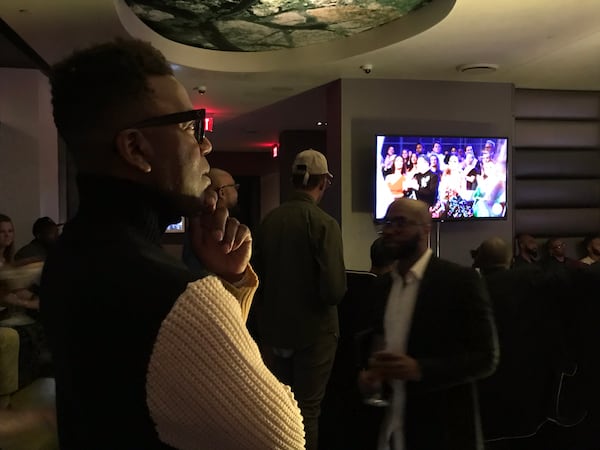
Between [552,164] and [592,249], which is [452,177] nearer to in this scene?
[552,164]

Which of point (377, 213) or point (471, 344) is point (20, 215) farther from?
point (471, 344)

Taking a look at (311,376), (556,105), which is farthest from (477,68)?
(311,376)

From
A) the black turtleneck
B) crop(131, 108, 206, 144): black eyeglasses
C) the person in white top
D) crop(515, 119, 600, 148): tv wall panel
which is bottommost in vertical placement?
the person in white top

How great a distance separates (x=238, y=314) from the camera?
0.65 metres

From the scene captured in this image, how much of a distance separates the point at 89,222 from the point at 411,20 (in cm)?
397

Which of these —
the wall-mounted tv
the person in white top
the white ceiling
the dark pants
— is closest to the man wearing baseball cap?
the dark pants

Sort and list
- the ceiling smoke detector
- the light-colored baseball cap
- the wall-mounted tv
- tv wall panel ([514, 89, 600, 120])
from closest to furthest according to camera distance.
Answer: the light-colored baseball cap < the ceiling smoke detector < the wall-mounted tv < tv wall panel ([514, 89, 600, 120])

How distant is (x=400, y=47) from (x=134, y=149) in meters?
4.17

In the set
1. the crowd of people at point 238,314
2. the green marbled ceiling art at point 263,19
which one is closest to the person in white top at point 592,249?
the green marbled ceiling art at point 263,19

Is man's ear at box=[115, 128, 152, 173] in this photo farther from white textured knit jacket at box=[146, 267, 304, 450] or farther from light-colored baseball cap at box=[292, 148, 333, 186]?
light-colored baseball cap at box=[292, 148, 333, 186]

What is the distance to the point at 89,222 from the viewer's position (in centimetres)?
73

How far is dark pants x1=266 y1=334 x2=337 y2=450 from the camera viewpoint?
2670mm

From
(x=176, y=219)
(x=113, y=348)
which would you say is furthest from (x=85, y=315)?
(x=176, y=219)

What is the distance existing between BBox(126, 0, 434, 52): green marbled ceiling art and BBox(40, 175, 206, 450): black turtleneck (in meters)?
3.78
